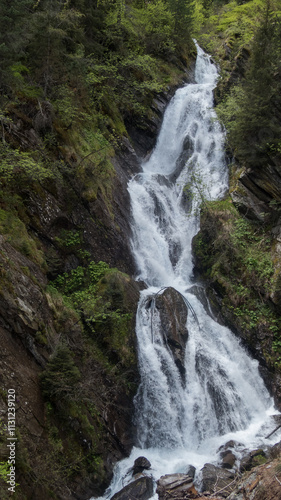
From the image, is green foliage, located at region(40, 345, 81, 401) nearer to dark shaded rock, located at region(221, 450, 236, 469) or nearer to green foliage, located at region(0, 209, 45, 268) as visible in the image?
green foliage, located at region(0, 209, 45, 268)

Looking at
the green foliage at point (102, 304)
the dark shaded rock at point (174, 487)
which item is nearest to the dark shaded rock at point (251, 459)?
the dark shaded rock at point (174, 487)

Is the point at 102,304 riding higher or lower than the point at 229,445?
higher

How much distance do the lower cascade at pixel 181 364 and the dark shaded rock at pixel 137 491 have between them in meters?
0.07

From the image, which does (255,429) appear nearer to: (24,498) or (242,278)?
(242,278)

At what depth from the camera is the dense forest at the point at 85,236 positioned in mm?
7602

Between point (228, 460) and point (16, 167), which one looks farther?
point (16, 167)

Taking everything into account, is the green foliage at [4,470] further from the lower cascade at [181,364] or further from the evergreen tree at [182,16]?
the evergreen tree at [182,16]

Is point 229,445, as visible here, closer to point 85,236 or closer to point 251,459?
point 251,459

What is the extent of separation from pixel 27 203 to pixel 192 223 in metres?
9.47

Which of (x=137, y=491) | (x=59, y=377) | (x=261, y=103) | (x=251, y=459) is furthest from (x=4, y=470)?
(x=261, y=103)

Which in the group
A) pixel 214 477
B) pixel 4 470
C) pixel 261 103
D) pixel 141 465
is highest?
pixel 261 103

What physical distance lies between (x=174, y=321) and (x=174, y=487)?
5436 millimetres

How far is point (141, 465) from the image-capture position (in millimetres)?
9203

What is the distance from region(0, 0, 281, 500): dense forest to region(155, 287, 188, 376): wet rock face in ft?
3.97
